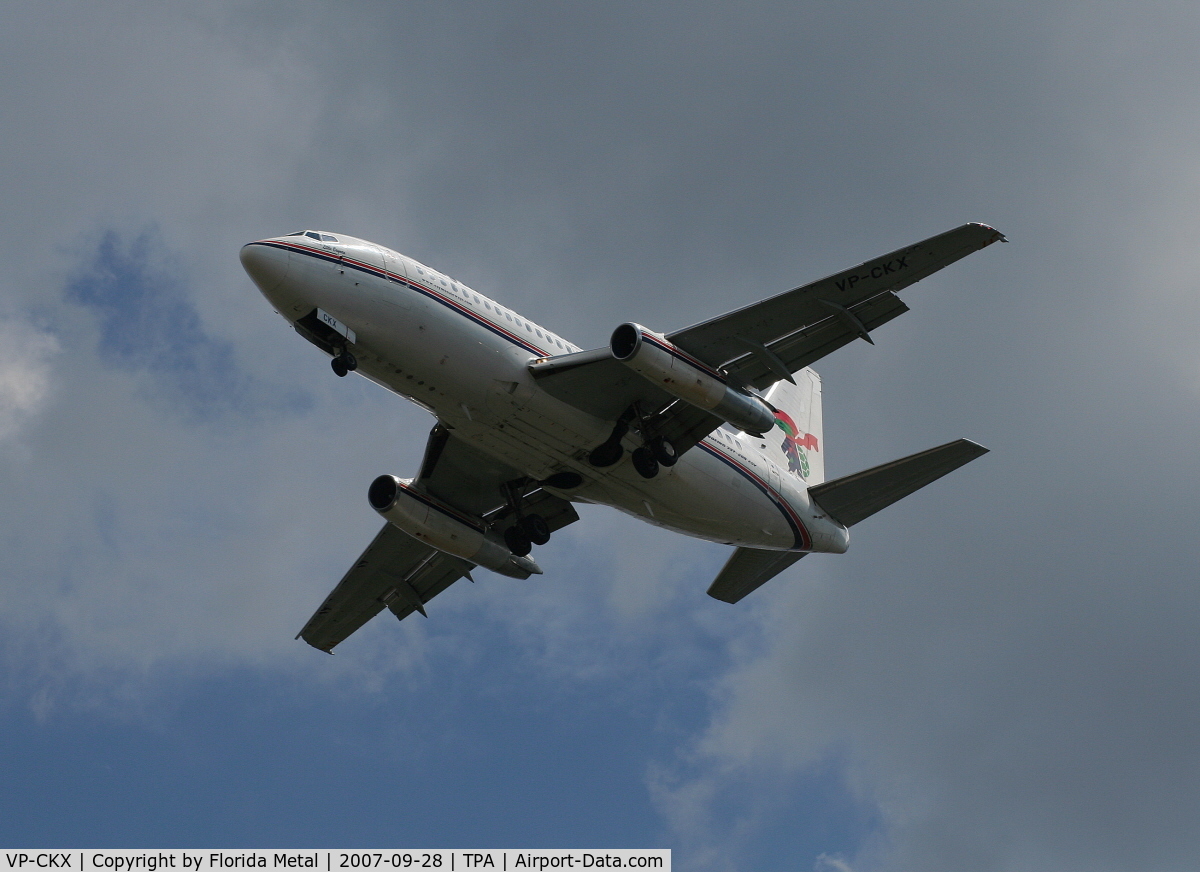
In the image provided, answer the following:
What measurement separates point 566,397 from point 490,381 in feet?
7.20

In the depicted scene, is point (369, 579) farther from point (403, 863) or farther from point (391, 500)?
point (403, 863)

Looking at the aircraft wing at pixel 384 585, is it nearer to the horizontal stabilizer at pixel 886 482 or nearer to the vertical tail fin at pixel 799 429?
the vertical tail fin at pixel 799 429

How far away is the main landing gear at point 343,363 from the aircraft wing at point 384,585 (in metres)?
11.0

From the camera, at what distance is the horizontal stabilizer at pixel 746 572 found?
41.5 meters

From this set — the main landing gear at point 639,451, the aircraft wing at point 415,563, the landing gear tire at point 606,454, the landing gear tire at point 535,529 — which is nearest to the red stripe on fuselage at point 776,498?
the main landing gear at point 639,451

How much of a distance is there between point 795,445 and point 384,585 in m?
15.1

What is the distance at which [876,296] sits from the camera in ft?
106

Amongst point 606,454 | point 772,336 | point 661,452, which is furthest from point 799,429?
point 772,336

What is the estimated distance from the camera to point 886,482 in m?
38.5

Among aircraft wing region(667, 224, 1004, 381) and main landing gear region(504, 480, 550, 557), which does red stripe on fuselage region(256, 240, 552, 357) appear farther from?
main landing gear region(504, 480, 550, 557)

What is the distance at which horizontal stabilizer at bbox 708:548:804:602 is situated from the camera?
41500 mm

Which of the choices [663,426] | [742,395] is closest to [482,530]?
[663,426]

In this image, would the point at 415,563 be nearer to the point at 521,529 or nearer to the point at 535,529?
the point at 521,529

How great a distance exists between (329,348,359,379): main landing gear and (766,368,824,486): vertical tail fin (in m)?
16.5
